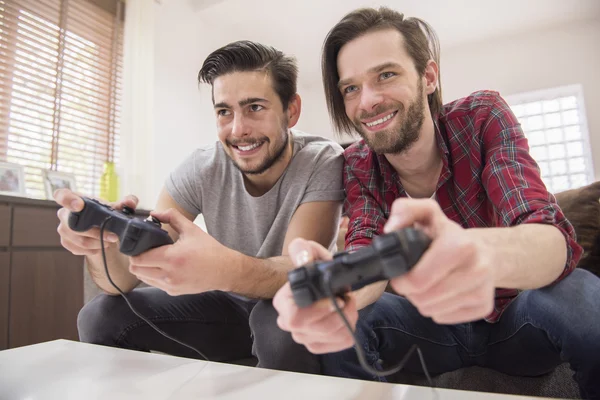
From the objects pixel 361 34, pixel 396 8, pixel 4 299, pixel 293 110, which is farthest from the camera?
pixel 396 8

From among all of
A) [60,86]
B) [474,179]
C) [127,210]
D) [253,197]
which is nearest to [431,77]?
[474,179]

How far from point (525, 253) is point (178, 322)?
0.88 metres

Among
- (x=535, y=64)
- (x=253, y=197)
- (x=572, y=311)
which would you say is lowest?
(x=572, y=311)

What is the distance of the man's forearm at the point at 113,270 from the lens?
99 centimetres

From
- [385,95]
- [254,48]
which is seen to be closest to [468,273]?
[385,95]

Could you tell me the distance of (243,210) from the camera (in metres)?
1.27

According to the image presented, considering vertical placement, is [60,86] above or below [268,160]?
above

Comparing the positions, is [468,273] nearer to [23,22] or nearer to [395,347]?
[395,347]

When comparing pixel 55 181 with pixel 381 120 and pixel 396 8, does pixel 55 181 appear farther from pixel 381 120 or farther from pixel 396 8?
pixel 396 8

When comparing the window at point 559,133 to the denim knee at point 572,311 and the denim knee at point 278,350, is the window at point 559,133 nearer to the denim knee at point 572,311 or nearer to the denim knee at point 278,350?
the denim knee at point 572,311

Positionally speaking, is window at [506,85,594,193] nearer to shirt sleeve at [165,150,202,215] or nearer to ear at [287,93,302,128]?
ear at [287,93,302,128]

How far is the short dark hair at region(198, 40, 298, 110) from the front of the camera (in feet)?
4.11

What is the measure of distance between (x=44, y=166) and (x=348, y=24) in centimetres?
194

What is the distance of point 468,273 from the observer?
375 millimetres
